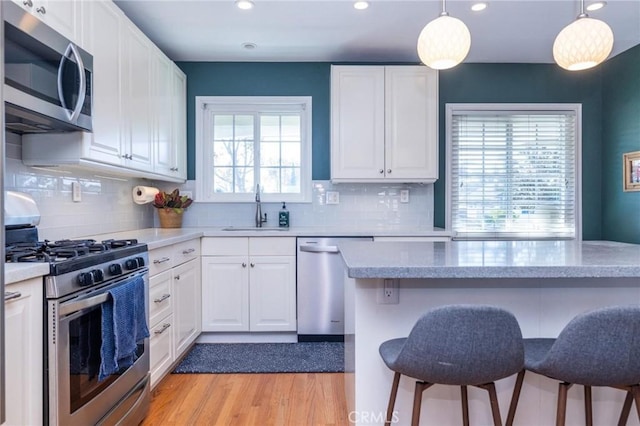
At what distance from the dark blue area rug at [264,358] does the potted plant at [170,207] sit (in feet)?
3.57

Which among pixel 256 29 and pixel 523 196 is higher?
pixel 256 29

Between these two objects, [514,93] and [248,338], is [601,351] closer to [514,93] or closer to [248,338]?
[248,338]

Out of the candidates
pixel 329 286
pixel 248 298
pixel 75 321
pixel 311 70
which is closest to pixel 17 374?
pixel 75 321

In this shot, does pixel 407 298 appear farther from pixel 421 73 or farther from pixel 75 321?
pixel 421 73

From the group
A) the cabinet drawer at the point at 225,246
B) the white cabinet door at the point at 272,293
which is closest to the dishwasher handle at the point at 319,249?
the white cabinet door at the point at 272,293

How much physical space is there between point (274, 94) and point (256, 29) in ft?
2.42

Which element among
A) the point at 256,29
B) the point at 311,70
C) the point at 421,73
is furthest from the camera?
the point at 311,70

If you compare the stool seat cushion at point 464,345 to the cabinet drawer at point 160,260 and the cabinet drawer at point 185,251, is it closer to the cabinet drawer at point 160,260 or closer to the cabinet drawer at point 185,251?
the cabinet drawer at point 160,260

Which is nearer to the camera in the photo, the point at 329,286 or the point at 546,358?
the point at 546,358

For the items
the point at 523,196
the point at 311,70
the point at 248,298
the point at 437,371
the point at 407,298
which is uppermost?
the point at 311,70

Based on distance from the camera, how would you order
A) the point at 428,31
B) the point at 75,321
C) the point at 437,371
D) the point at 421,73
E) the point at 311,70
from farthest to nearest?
the point at 311,70 < the point at 421,73 < the point at 428,31 < the point at 75,321 < the point at 437,371

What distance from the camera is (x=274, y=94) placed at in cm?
368

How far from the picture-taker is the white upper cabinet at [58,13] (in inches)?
64.9

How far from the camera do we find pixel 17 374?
4.15 ft
